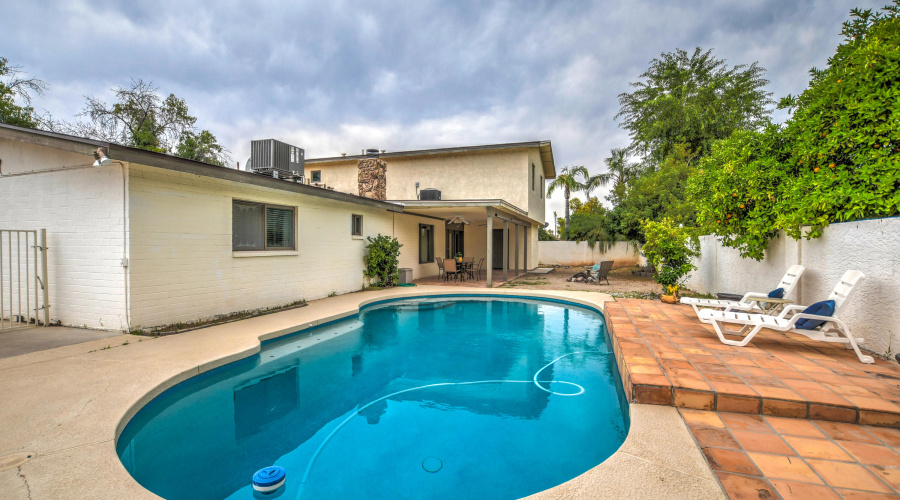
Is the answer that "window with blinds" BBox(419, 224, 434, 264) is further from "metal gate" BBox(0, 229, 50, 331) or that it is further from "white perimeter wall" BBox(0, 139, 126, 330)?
"metal gate" BBox(0, 229, 50, 331)

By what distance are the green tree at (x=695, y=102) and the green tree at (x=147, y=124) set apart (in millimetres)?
25085

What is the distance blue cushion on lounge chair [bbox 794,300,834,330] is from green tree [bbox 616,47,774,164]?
17.0 m

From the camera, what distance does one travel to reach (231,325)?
20.4 feet

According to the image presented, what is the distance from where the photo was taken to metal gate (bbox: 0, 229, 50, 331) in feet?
19.0

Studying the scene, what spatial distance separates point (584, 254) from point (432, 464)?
2227 cm

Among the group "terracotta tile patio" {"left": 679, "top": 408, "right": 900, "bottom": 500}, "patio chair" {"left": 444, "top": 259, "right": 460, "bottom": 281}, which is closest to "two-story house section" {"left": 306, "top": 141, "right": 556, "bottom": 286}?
"patio chair" {"left": 444, "top": 259, "right": 460, "bottom": 281}

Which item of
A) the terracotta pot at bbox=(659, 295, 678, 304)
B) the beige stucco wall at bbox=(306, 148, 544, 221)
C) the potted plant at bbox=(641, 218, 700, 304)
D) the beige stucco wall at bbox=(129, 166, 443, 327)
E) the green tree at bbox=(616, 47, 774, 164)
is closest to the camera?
the beige stucco wall at bbox=(129, 166, 443, 327)

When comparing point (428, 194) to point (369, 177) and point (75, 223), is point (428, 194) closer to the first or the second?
point (369, 177)

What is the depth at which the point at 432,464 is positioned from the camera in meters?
2.97

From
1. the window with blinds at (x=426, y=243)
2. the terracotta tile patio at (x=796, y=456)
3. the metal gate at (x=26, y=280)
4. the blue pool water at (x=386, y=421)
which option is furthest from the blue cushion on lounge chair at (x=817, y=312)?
the window with blinds at (x=426, y=243)

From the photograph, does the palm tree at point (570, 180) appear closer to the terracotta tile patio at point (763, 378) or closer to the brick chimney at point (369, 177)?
the brick chimney at point (369, 177)

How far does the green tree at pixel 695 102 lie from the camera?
18.3 metres

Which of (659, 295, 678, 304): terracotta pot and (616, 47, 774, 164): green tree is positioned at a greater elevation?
(616, 47, 774, 164): green tree

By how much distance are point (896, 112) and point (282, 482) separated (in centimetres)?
689
